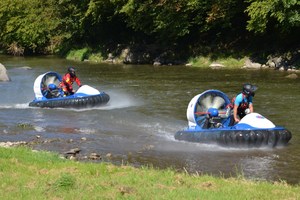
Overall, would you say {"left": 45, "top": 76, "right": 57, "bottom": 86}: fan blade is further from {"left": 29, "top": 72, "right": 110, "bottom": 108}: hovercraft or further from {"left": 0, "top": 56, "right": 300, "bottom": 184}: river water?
{"left": 0, "top": 56, "right": 300, "bottom": 184}: river water

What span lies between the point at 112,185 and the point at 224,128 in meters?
5.62

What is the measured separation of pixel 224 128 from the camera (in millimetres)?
12555

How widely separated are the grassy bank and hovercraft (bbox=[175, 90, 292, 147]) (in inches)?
159

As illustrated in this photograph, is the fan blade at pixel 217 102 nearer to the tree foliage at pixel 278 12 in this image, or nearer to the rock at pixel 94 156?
the rock at pixel 94 156

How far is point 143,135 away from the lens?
14227 millimetres

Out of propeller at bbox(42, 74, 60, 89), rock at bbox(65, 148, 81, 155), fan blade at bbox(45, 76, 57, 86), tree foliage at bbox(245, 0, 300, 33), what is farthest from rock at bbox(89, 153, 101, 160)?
tree foliage at bbox(245, 0, 300, 33)

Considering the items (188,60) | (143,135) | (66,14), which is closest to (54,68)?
(188,60)

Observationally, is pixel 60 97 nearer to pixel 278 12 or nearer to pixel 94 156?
pixel 94 156

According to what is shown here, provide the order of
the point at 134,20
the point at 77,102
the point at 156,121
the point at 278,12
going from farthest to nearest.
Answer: the point at 134,20 → the point at 278,12 → the point at 77,102 → the point at 156,121

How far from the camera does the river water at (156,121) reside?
1111cm

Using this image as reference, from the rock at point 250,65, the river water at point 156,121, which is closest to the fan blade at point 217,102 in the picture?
the river water at point 156,121

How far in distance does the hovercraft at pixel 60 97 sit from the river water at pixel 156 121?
0.88 feet

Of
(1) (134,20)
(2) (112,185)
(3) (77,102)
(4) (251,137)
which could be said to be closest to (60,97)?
(3) (77,102)

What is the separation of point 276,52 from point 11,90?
14836 millimetres
